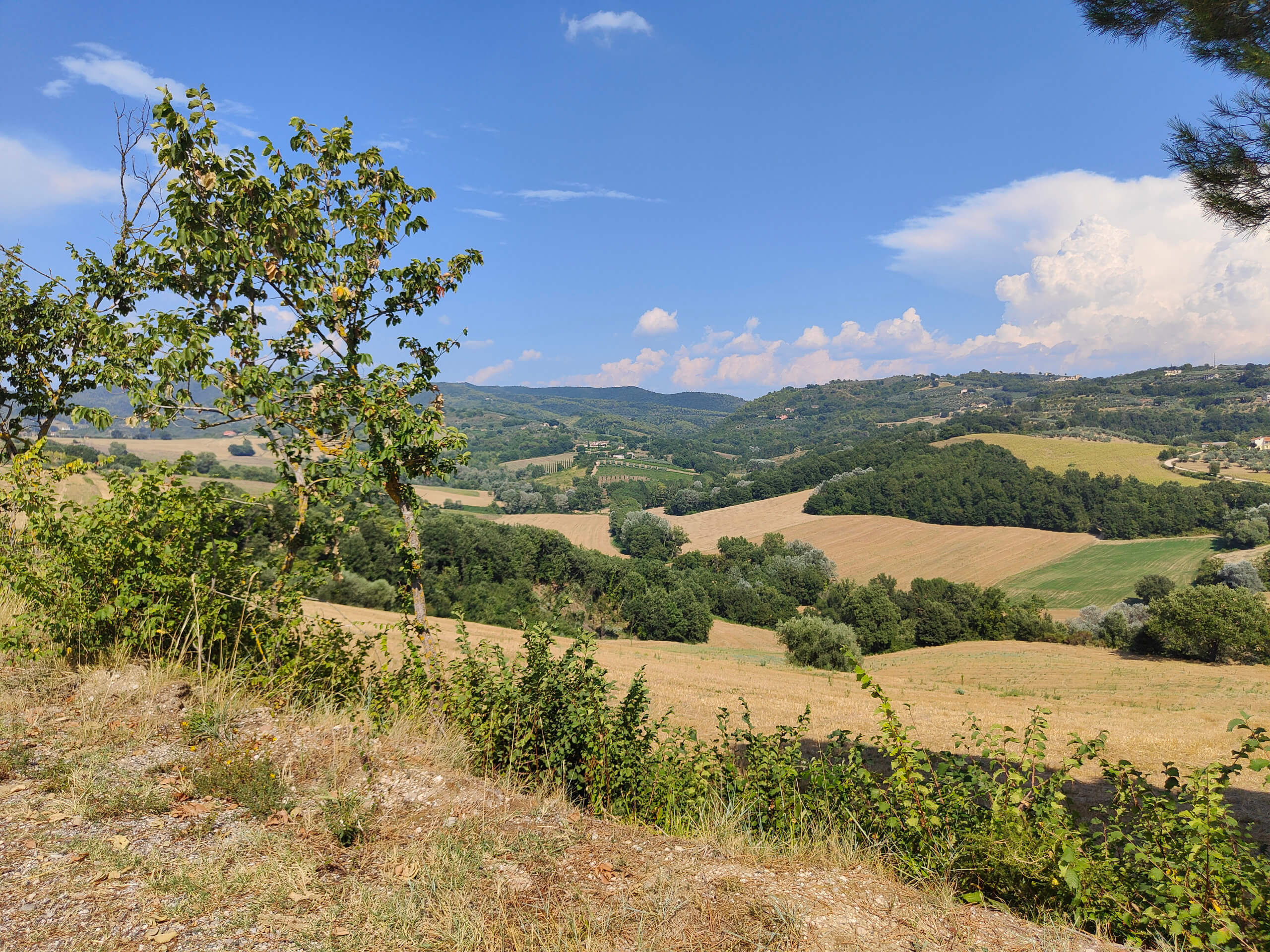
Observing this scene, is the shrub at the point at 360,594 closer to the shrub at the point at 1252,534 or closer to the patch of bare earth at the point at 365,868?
the patch of bare earth at the point at 365,868

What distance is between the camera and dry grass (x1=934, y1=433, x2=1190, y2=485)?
326 feet

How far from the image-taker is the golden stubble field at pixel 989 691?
714 inches

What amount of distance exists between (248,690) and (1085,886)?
6.63 metres

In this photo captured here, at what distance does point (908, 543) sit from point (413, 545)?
92531mm

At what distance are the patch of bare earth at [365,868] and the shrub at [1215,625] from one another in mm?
48457

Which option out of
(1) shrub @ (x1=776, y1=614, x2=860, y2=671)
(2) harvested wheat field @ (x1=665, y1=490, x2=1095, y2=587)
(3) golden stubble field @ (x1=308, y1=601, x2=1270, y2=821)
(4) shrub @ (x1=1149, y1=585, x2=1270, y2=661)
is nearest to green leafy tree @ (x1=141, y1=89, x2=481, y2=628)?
(3) golden stubble field @ (x1=308, y1=601, x2=1270, y2=821)

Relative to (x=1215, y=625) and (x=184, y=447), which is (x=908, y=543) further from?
(x=184, y=447)

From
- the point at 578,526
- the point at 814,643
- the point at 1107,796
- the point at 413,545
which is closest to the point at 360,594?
the point at 814,643

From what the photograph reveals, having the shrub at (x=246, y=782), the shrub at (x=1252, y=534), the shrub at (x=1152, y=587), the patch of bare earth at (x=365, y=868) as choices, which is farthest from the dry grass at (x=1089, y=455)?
the shrub at (x=246, y=782)

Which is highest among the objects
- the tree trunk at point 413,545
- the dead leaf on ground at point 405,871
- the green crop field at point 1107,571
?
the tree trunk at point 413,545

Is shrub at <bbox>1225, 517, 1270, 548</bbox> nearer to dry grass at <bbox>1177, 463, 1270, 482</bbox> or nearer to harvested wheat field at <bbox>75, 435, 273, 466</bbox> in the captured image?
dry grass at <bbox>1177, 463, 1270, 482</bbox>

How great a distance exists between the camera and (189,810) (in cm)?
396

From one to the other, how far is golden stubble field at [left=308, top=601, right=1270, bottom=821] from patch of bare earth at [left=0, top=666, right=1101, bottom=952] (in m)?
7.27

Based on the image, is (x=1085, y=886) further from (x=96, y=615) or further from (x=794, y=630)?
(x=794, y=630)
